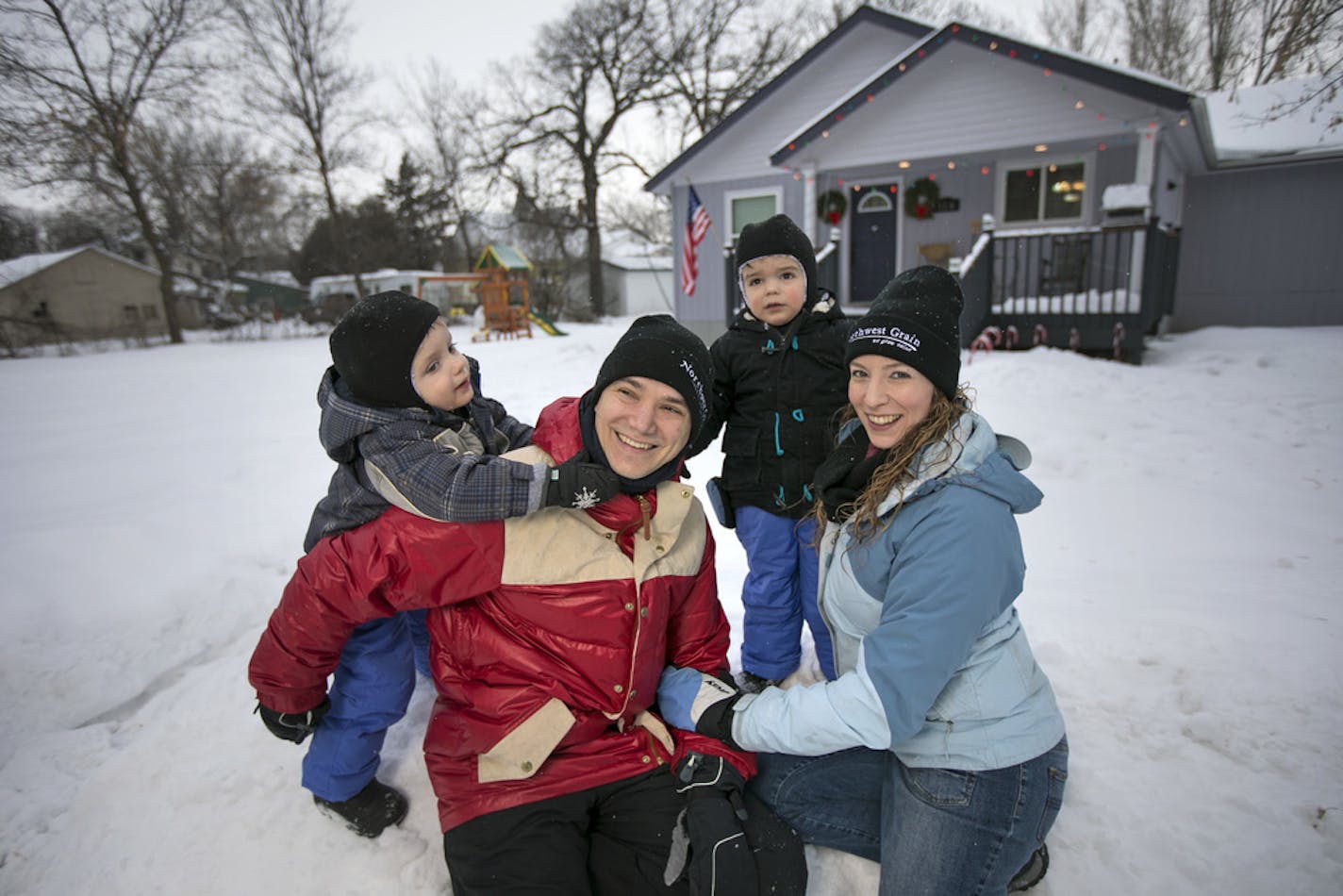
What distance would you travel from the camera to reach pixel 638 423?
70.2 inches

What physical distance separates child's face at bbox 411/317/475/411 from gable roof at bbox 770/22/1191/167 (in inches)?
370

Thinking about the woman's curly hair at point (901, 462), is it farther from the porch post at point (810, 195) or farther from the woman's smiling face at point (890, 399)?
the porch post at point (810, 195)

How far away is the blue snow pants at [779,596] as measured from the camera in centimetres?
260

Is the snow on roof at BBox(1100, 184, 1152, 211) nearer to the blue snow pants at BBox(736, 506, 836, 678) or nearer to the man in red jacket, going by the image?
the blue snow pants at BBox(736, 506, 836, 678)

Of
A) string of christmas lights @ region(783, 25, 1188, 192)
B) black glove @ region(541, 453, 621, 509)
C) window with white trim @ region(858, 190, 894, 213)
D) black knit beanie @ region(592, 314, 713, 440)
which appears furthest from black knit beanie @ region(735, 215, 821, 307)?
window with white trim @ region(858, 190, 894, 213)

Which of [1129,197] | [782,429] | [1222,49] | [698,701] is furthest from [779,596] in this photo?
[1222,49]

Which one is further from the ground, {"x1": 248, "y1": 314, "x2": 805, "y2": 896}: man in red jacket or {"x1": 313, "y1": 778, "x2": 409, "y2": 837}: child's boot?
{"x1": 248, "y1": 314, "x2": 805, "y2": 896}: man in red jacket

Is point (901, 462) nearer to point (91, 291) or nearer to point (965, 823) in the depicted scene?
point (965, 823)

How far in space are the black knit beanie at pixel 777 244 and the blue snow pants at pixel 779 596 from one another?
90 cm

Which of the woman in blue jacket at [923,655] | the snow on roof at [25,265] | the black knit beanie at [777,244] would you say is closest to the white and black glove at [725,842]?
the woman in blue jacket at [923,655]

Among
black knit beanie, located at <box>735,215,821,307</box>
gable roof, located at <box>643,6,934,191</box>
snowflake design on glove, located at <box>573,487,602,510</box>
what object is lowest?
snowflake design on glove, located at <box>573,487,602,510</box>

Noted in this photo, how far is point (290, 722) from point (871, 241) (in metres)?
11.8

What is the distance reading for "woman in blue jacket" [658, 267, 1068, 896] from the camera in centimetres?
150

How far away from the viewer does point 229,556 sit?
3523mm
